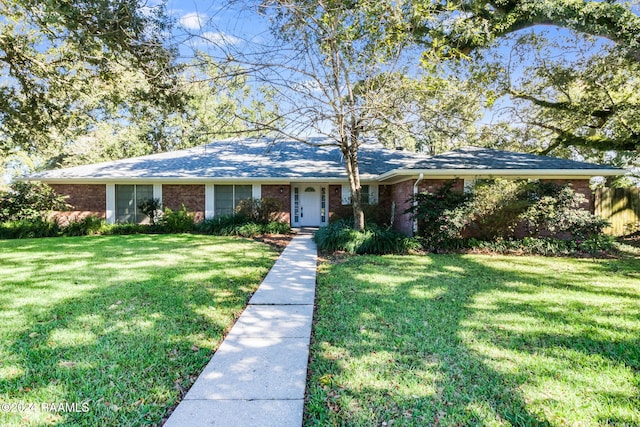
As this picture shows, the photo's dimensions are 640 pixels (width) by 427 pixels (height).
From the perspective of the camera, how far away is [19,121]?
914 cm

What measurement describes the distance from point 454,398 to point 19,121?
1223cm

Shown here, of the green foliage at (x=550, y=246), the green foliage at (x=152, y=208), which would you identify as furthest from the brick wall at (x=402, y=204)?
the green foliage at (x=152, y=208)

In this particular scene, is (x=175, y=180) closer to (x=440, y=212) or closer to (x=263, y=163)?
(x=263, y=163)

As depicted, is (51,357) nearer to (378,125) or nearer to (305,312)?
(305,312)

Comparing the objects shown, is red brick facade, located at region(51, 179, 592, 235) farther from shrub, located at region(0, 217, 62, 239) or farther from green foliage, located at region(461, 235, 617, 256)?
green foliage, located at region(461, 235, 617, 256)

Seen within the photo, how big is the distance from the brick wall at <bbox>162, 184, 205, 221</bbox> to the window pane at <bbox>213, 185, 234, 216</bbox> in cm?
61

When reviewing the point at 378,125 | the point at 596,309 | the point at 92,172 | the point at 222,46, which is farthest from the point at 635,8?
the point at 92,172

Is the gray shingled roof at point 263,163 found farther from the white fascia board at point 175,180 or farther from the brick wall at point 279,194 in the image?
the brick wall at point 279,194

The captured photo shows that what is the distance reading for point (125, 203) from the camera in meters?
14.8

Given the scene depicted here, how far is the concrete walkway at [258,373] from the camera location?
7.54 ft


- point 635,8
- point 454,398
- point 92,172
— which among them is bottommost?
point 454,398

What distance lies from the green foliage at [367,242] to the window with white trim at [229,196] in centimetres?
643

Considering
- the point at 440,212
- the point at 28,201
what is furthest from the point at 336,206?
the point at 28,201

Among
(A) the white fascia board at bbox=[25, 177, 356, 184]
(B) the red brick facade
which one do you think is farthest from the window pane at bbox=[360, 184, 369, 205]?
(A) the white fascia board at bbox=[25, 177, 356, 184]
